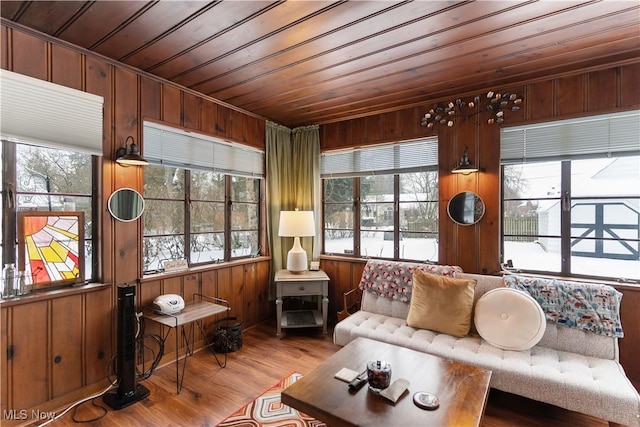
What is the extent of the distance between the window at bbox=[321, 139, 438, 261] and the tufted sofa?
0.63m

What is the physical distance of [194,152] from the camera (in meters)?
3.05

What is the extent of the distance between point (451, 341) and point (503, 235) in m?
1.20

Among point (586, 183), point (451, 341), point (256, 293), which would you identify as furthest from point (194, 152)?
point (586, 183)

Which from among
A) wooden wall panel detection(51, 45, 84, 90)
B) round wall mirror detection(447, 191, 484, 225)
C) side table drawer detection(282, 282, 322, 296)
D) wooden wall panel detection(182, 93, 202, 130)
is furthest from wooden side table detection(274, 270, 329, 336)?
wooden wall panel detection(51, 45, 84, 90)

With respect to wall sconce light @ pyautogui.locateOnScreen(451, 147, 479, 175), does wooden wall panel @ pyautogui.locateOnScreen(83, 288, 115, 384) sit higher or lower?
lower

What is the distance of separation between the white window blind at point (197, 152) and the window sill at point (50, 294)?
3.69 feet

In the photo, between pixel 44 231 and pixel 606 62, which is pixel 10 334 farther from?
pixel 606 62

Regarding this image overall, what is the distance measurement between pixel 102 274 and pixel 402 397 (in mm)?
2287

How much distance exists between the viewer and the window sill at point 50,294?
1913 mm

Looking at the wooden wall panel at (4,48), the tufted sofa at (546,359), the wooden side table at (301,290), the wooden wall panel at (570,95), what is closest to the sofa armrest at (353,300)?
the wooden side table at (301,290)

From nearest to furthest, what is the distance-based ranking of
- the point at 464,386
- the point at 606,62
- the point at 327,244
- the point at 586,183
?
1. the point at 464,386
2. the point at 606,62
3. the point at 586,183
4. the point at 327,244

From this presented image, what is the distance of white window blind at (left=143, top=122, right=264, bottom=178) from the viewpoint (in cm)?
274

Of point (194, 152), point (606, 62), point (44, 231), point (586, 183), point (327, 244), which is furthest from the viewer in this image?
point (327, 244)

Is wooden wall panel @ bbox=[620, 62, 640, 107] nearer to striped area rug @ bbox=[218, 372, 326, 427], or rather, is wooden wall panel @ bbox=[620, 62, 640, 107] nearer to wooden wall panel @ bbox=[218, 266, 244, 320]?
striped area rug @ bbox=[218, 372, 326, 427]
